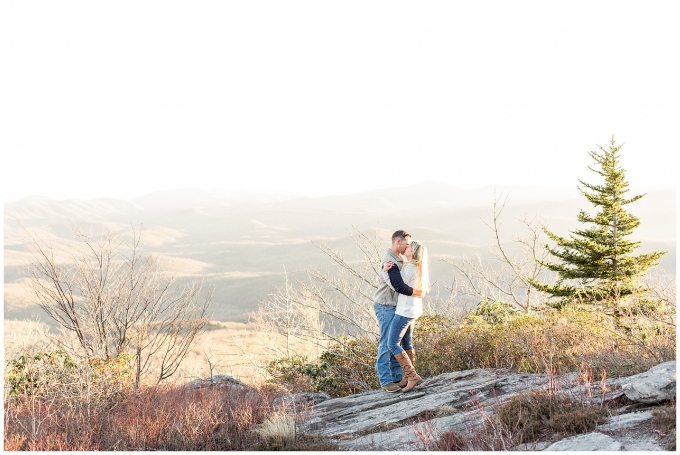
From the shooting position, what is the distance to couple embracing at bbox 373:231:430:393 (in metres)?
5.99

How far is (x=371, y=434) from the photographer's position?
5410mm

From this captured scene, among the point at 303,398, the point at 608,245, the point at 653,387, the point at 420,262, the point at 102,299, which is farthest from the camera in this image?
the point at 608,245

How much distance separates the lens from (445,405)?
5.72m

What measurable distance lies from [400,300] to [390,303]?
200 mm

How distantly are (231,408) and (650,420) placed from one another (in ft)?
15.5

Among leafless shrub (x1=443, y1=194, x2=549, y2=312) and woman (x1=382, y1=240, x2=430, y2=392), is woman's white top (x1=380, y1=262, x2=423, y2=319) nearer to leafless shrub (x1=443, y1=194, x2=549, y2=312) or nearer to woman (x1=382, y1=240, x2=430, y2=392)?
woman (x1=382, y1=240, x2=430, y2=392)

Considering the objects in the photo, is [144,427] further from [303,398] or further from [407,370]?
[407,370]

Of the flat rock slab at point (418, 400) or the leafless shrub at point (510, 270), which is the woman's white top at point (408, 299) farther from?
the leafless shrub at point (510, 270)

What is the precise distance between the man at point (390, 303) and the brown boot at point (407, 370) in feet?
0.56

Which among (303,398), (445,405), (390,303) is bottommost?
(303,398)

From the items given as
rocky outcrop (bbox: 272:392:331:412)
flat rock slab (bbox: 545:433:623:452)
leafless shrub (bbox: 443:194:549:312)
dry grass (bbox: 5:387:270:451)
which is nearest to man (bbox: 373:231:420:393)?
rocky outcrop (bbox: 272:392:331:412)

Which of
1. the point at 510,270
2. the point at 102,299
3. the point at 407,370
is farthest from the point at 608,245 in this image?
the point at 102,299

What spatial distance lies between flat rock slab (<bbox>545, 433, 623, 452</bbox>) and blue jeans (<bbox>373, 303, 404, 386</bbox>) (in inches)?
97.0

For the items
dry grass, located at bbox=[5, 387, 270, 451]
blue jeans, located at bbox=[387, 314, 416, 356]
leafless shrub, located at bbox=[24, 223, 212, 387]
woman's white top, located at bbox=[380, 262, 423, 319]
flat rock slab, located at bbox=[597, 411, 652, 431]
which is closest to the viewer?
flat rock slab, located at bbox=[597, 411, 652, 431]
